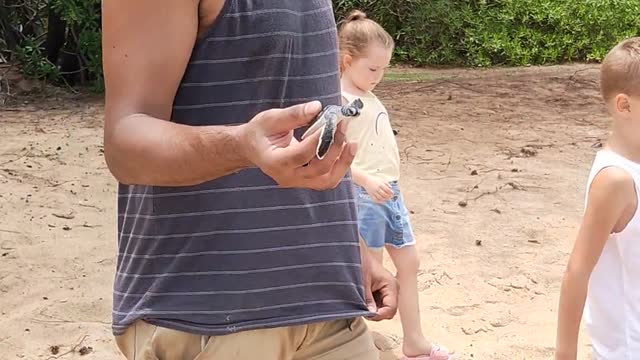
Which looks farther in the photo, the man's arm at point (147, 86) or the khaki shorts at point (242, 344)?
the khaki shorts at point (242, 344)

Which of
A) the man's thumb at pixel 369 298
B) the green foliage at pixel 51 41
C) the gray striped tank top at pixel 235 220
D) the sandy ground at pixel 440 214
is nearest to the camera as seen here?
the gray striped tank top at pixel 235 220

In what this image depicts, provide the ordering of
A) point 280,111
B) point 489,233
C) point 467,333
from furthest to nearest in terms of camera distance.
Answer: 1. point 489,233
2. point 467,333
3. point 280,111

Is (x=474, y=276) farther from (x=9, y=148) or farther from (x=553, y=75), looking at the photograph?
(x=553, y=75)

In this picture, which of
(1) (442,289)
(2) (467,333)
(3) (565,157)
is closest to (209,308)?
(2) (467,333)

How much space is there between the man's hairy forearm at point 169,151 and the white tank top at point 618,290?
135 centimetres

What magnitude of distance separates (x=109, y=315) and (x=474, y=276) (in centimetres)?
175

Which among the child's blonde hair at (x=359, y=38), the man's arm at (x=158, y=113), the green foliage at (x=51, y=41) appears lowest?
the green foliage at (x=51, y=41)

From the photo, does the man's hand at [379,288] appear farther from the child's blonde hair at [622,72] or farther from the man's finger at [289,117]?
the child's blonde hair at [622,72]

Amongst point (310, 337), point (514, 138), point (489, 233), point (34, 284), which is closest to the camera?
point (310, 337)

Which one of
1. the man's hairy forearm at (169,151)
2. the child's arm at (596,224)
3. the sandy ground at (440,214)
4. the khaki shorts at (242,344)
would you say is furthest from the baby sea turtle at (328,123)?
the sandy ground at (440,214)

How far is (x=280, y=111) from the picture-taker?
129 cm

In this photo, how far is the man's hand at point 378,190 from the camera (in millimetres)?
3365

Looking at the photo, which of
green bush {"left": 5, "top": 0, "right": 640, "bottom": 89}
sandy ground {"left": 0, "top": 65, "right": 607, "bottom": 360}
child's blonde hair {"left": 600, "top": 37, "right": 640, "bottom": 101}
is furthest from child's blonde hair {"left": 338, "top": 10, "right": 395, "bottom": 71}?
green bush {"left": 5, "top": 0, "right": 640, "bottom": 89}

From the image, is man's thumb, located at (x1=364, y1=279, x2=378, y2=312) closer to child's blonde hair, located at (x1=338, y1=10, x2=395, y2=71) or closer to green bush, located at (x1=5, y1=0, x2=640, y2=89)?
child's blonde hair, located at (x1=338, y1=10, x2=395, y2=71)
